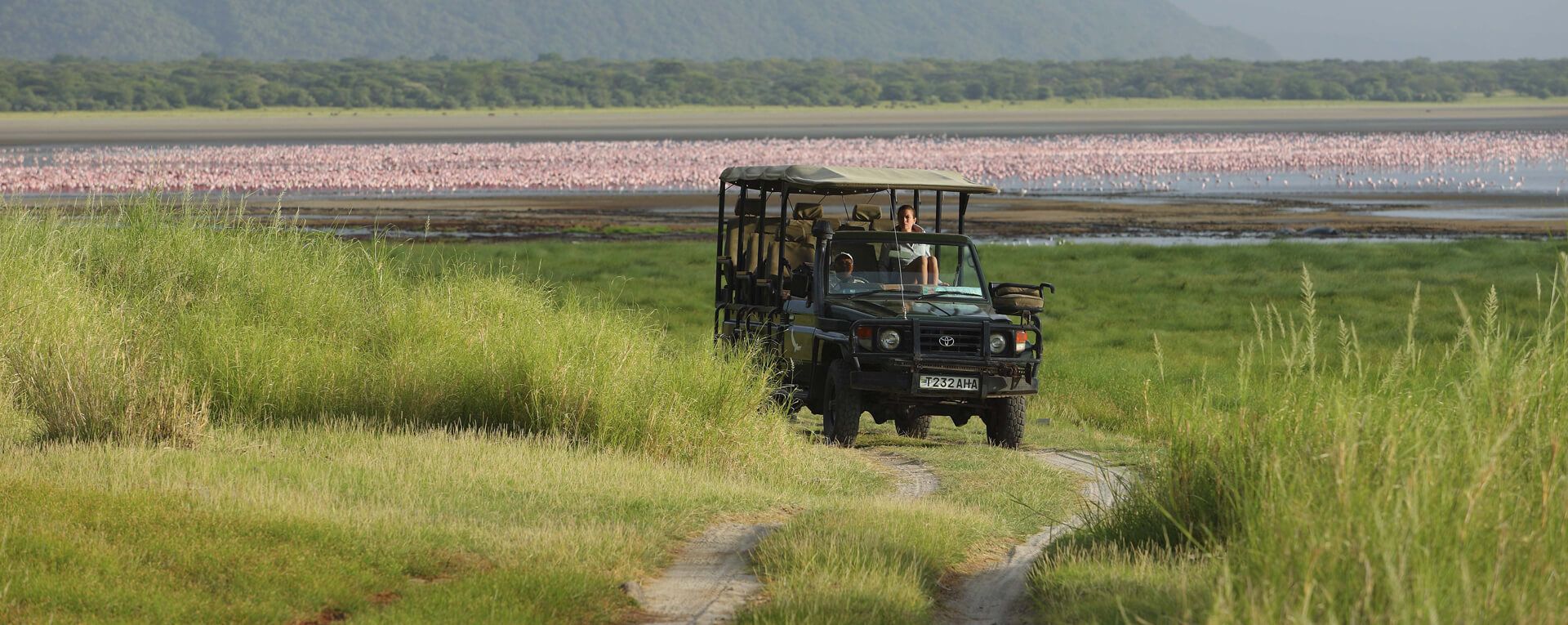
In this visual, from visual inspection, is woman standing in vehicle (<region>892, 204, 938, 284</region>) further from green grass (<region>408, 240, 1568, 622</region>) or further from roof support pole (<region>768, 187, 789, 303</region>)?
green grass (<region>408, 240, 1568, 622</region>)

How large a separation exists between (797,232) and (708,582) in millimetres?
9170

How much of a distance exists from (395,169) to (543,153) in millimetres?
14779

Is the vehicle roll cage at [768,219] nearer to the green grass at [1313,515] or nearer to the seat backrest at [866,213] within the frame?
the seat backrest at [866,213]

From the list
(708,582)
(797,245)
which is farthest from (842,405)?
(708,582)

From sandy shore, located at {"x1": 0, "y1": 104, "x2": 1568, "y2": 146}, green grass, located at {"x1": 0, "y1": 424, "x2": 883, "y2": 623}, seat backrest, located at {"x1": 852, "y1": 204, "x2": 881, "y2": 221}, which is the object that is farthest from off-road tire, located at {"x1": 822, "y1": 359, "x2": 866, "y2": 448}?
sandy shore, located at {"x1": 0, "y1": 104, "x2": 1568, "y2": 146}

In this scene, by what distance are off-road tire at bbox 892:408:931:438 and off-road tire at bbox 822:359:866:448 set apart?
3.36 ft

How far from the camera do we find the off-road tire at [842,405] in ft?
52.7

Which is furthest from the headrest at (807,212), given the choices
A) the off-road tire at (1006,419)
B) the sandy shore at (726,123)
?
the sandy shore at (726,123)

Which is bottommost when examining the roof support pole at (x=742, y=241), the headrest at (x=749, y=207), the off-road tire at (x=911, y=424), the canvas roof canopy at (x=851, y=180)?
the off-road tire at (x=911, y=424)

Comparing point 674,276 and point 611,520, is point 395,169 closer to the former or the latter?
point 674,276

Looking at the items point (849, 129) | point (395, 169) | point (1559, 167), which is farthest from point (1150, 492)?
point (849, 129)

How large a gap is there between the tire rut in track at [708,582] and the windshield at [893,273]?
5.27 meters

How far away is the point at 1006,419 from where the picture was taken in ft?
54.0

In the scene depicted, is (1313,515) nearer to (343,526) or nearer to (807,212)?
(343,526)
